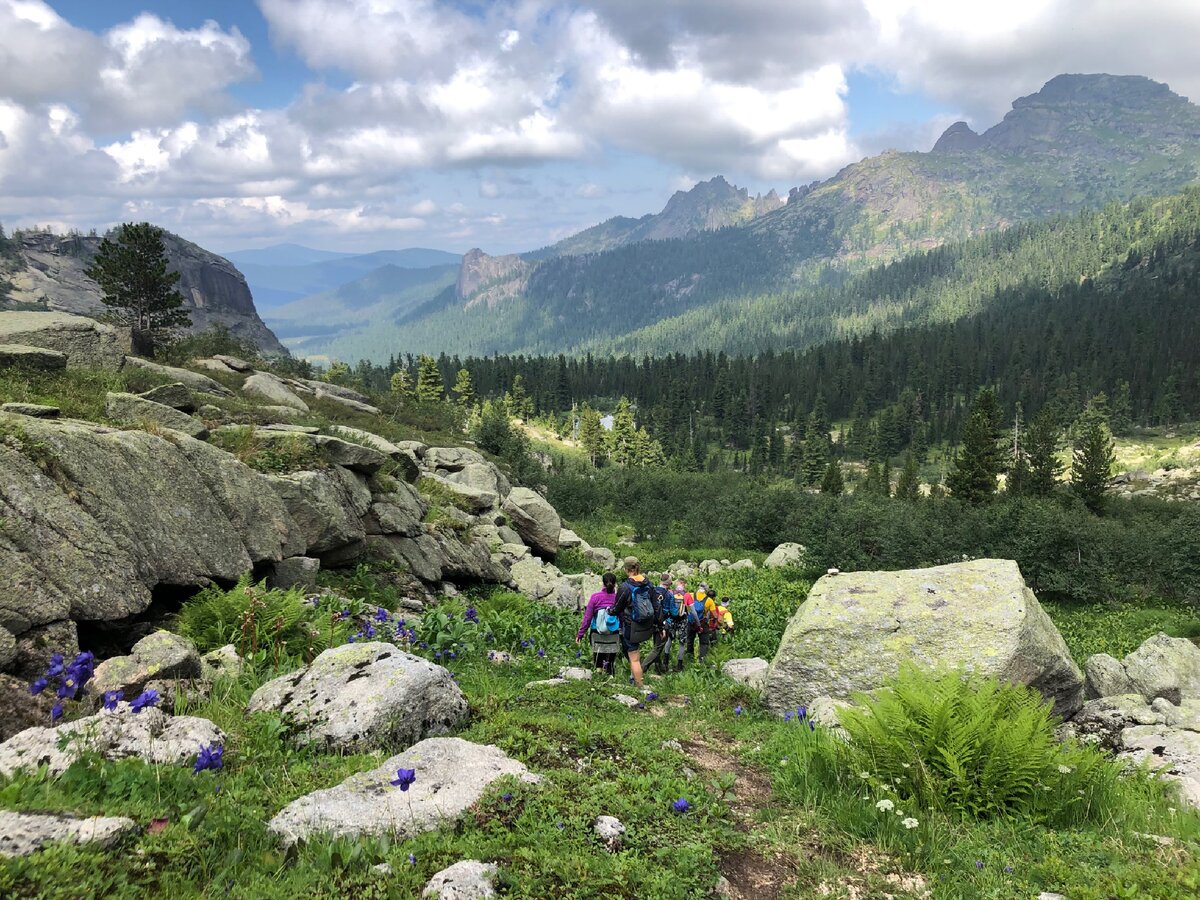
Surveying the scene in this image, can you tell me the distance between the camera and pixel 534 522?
1135 inches

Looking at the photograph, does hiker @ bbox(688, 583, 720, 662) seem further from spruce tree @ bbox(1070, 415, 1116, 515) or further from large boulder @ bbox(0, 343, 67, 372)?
spruce tree @ bbox(1070, 415, 1116, 515)

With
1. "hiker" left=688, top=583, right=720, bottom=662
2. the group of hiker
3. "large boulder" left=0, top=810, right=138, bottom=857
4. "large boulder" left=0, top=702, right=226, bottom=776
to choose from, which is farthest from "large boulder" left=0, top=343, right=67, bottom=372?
"hiker" left=688, top=583, right=720, bottom=662

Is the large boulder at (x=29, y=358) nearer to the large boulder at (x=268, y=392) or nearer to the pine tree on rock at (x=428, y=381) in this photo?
the large boulder at (x=268, y=392)

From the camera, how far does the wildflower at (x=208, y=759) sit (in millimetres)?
4555

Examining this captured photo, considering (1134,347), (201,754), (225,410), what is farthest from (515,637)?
(1134,347)

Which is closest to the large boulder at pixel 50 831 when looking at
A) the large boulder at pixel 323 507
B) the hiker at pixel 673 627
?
the large boulder at pixel 323 507

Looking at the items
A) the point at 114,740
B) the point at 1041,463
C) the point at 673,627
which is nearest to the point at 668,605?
the point at 673,627

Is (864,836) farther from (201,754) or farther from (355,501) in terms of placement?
(355,501)

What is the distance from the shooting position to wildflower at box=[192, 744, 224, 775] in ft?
14.9

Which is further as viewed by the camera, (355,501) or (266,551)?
(355,501)

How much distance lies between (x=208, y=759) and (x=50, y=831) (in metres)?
1.32

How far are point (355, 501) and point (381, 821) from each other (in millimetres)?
11913

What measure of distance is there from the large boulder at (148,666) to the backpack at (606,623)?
668 cm

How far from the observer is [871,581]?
39.3 ft
